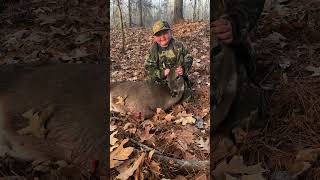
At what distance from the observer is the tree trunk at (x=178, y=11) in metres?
3.78

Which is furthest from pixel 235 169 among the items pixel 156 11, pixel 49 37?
pixel 49 37

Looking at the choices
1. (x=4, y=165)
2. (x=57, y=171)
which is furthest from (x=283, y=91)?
(x=4, y=165)

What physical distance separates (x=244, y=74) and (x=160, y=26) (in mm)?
852

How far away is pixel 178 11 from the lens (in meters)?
3.82

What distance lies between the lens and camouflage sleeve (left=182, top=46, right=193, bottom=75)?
3.76 meters

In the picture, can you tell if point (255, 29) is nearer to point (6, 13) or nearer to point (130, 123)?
point (130, 123)

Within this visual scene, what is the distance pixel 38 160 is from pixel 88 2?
5.41 feet

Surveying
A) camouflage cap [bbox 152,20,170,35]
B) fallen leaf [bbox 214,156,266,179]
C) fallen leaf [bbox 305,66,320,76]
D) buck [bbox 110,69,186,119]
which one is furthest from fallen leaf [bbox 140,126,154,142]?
fallen leaf [bbox 305,66,320,76]

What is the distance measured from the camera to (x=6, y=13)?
16.4ft

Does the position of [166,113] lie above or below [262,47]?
below

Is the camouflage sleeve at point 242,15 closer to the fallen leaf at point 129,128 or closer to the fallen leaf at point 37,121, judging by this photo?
the fallen leaf at point 129,128

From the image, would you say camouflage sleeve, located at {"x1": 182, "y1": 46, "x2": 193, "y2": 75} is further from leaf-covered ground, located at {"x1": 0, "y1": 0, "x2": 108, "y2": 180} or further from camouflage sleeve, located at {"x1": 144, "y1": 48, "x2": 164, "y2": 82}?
leaf-covered ground, located at {"x1": 0, "y1": 0, "x2": 108, "y2": 180}

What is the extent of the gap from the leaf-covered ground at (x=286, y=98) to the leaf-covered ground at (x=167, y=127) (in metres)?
0.25

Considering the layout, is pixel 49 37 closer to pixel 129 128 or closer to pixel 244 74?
pixel 129 128
